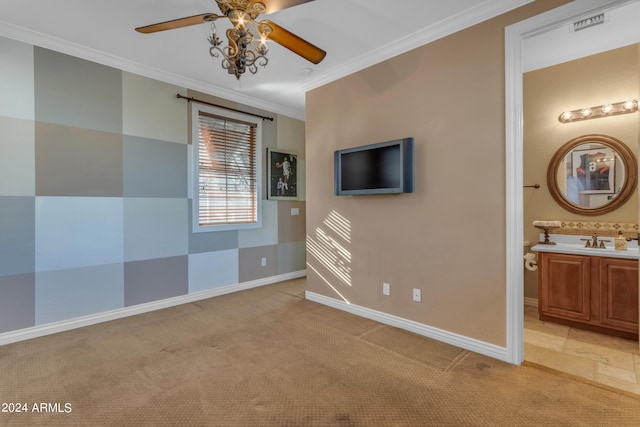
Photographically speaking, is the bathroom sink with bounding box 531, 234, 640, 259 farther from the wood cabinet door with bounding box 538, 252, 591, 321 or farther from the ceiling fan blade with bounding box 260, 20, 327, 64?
the ceiling fan blade with bounding box 260, 20, 327, 64

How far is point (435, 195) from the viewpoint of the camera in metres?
2.75

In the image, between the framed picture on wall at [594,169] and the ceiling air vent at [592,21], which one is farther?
the framed picture on wall at [594,169]

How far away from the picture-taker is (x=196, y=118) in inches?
154

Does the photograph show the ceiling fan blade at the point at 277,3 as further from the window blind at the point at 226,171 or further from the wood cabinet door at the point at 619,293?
the wood cabinet door at the point at 619,293

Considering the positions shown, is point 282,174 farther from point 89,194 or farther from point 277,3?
point 277,3

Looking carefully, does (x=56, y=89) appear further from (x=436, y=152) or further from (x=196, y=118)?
(x=436, y=152)

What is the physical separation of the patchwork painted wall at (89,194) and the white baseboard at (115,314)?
0.17ft

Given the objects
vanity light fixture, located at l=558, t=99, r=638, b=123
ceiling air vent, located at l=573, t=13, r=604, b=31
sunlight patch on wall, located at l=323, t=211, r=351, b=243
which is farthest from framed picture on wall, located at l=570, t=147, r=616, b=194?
sunlight patch on wall, located at l=323, t=211, r=351, b=243

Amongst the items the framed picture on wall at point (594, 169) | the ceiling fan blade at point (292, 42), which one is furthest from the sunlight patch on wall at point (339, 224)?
the framed picture on wall at point (594, 169)

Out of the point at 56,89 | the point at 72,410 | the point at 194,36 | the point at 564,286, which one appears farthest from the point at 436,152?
the point at 56,89

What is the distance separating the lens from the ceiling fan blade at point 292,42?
191cm

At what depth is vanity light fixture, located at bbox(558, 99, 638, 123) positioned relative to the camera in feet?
9.79

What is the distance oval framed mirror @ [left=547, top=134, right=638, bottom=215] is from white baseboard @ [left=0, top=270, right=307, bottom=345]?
4.00 metres

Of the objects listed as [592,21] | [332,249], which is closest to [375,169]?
[332,249]
